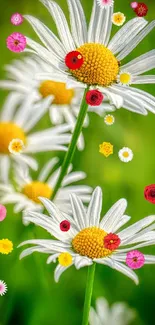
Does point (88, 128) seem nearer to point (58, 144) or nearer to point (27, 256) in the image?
point (58, 144)

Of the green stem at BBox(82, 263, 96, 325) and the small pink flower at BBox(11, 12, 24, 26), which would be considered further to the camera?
the small pink flower at BBox(11, 12, 24, 26)

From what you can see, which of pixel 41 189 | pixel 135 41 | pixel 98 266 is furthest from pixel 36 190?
pixel 135 41

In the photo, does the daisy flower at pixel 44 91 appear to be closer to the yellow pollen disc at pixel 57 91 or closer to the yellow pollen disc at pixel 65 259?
the yellow pollen disc at pixel 57 91

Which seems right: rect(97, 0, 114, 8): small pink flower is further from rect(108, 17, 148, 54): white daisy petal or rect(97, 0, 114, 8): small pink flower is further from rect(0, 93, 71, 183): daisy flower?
rect(0, 93, 71, 183): daisy flower

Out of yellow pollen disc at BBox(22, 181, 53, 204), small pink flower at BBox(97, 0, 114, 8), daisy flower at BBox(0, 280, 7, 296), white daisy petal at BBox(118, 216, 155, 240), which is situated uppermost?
small pink flower at BBox(97, 0, 114, 8)

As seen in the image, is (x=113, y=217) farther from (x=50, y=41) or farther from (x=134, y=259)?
(x=50, y=41)

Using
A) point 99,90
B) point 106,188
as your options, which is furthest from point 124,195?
point 99,90

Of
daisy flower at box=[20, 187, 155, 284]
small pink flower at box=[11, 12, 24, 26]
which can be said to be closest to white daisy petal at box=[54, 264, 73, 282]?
daisy flower at box=[20, 187, 155, 284]
